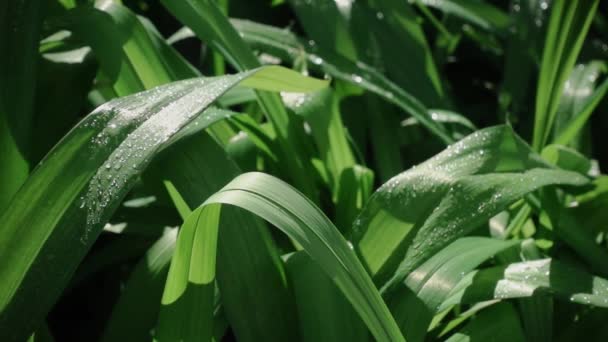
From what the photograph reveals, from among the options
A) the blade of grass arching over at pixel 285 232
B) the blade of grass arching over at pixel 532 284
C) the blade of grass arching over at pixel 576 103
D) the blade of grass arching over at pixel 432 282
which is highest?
the blade of grass arching over at pixel 285 232

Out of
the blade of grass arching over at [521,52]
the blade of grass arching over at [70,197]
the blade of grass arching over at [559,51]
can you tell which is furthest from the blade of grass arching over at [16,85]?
the blade of grass arching over at [521,52]

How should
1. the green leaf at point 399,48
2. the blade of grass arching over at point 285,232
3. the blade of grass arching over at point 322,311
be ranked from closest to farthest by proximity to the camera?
the blade of grass arching over at point 285,232, the blade of grass arching over at point 322,311, the green leaf at point 399,48

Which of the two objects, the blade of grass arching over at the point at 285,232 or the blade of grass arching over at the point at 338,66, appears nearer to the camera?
the blade of grass arching over at the point at 285,232

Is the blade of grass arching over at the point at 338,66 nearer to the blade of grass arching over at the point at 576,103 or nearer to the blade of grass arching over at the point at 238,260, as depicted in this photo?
the blade of grass arching over at the point at 576,103

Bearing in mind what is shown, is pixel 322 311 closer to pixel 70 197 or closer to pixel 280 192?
pixel 280 192

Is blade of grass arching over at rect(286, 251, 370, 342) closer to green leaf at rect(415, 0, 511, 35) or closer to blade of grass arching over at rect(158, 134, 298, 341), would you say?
blade of grass arching over at rect(158, 134, 298, 341)

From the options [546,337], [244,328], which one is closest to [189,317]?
[244,328]

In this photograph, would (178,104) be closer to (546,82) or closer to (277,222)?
(277,222)

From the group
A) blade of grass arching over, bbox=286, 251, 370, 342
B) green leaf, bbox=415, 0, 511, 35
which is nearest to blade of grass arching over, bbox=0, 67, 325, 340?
blade of grass arching over, bbox=286, 251, 370, 342
